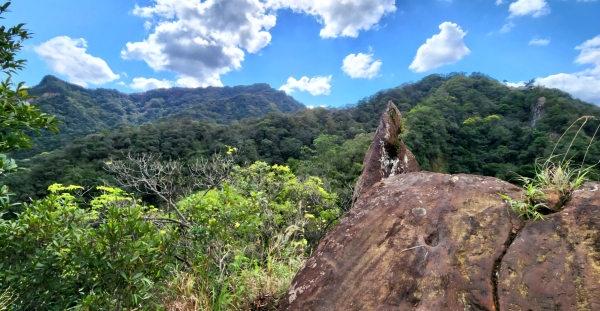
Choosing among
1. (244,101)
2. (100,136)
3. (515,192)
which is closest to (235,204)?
(515,192)

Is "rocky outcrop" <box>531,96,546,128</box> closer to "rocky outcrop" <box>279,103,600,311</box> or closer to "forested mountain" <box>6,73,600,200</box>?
"forested mountain" <box>6,73,600,200</box>

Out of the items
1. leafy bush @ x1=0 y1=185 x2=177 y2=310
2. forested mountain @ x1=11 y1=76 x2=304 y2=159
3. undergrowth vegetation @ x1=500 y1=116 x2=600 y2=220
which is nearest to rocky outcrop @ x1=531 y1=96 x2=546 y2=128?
undergrowth vegetation @ x1=500 y1=116 x2=600 y2=220

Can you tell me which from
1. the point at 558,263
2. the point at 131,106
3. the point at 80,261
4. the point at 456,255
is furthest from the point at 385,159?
the point at 131,106

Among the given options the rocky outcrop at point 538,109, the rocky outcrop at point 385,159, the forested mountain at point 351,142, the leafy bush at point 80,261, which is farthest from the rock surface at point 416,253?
the rocky outcrop at point 538,109

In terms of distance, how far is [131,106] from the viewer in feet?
232

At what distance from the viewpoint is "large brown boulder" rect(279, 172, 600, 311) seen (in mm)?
1439

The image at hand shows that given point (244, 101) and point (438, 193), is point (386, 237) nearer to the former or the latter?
point (438, 193)

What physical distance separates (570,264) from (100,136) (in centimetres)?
3404

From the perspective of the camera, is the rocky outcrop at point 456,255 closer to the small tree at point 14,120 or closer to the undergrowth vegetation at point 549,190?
the undergrowth vegetation at point 549,190

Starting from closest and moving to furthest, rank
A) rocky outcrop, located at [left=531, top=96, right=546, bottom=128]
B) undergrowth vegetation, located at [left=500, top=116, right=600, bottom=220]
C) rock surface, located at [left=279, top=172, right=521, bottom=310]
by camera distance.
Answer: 1. rock surface, located at [left=279, top=172, right=521, bottom=310]
2. undergrowth vegetation, located at [left=500, top=116, right=600, bottom=220]
3. rocky outcrop, located at [left=531, top=96, right=546, bottom=128]

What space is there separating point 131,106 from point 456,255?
3371 inches

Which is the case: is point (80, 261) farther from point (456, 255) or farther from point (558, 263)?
point (558, 263)

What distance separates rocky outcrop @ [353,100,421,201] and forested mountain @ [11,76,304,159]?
23623 mm

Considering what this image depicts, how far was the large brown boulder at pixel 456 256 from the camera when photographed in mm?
1439
